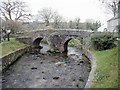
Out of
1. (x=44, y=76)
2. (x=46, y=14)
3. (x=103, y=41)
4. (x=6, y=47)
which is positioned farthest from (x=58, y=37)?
(x=46, y=14)

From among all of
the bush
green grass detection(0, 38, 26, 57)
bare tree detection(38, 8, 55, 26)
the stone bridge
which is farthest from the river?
bare tree detection(38, 8, 55, 26)

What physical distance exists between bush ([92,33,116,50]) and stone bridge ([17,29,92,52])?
3400 mm

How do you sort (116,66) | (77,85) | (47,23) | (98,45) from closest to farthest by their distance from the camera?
(116,66), (77,85), (98,45), (47,23)

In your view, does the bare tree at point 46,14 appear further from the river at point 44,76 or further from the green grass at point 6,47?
the river at point 44,76

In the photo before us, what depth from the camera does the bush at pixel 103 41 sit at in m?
24.5

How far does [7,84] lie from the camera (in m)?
15.6

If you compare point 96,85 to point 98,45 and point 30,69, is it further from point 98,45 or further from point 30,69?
point 98,45

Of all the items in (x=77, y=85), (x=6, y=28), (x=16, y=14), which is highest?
(x=16, y=14)

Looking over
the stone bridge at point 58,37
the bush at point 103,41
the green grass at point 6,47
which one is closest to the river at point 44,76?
the green grass at point 6,47

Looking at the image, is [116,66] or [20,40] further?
[20,40]

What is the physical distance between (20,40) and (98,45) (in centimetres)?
1623

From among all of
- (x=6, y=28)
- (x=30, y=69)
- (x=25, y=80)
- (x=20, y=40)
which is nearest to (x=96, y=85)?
(x=25, y=80)

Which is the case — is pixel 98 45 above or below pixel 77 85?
above

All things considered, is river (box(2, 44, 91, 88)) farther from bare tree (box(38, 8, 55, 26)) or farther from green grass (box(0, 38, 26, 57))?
bare tree (box(38, 8, 55, 26))
